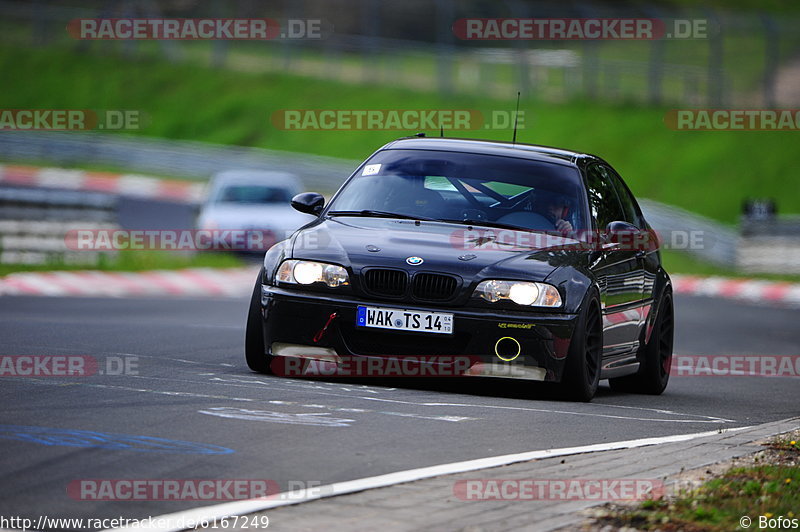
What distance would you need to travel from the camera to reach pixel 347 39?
4891 cm

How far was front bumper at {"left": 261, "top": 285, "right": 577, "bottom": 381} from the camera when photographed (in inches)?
362

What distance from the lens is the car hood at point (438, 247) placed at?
9266 millimetres

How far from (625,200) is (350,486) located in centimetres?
627

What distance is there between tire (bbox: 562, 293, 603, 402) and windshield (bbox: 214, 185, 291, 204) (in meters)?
19.5

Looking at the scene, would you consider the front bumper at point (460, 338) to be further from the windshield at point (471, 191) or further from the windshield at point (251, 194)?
the windshield at point (251, 194)

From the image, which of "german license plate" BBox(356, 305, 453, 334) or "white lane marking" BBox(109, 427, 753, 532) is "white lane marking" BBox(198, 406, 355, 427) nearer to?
"white lane marking" BBox(109, 427, 753, 532)

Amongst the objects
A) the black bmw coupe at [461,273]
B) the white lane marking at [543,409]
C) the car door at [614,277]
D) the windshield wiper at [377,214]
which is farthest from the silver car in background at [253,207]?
the white lane marking at [543,409]

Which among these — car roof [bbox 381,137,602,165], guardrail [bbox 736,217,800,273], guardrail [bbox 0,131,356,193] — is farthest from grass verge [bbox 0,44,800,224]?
car roof [bbox 381,137,602,165]

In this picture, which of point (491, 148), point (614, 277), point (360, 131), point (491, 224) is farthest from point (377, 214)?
point (360, 131)

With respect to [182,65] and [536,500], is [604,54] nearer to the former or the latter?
[182,65]

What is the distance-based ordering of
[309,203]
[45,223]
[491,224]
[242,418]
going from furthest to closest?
1. [45,223]
2. [309,203]
3. [491,224]
4. [242,418]

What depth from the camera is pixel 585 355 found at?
9.52 metres

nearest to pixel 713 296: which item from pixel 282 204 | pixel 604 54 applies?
pixel 282 204

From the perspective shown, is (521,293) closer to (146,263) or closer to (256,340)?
(256,340)
